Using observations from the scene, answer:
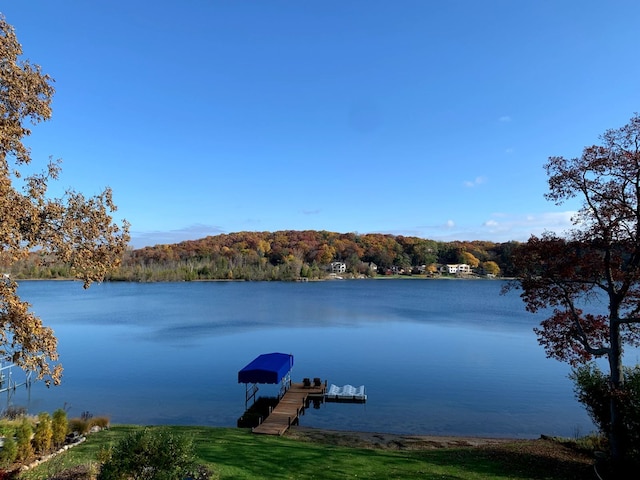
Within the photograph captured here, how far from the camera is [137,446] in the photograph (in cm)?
647

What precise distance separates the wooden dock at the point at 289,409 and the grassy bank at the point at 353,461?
2427 mm

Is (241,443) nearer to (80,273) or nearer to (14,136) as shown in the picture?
(80,273)

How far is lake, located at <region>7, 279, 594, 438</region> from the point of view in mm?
20250

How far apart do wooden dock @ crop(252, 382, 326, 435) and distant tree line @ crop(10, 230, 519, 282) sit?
382ft

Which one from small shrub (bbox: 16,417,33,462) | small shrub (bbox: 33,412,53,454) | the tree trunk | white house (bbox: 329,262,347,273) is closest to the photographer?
the tree trunk

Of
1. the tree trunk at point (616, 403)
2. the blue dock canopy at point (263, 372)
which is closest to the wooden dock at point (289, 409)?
the blue dock canopy at point (263, 372)

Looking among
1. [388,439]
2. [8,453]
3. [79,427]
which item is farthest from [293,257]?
[8,453]

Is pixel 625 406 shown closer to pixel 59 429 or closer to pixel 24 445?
pixel 24 445

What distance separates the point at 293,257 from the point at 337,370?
415 feet

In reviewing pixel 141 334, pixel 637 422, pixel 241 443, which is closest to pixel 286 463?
pixel 241 443

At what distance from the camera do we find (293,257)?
155125 millimetres

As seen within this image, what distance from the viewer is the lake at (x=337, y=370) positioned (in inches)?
797

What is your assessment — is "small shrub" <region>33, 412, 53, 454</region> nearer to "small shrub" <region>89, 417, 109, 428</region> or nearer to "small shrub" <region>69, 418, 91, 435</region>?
"small shrub" <region>69, 418, 91, 435</region>

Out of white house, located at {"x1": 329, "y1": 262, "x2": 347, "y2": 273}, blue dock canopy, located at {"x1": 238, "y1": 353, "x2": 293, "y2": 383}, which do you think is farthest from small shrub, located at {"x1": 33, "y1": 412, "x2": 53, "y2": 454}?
white house, located at {"x1": 329, "y1": 262, "x2": 347, "y2": 273}
